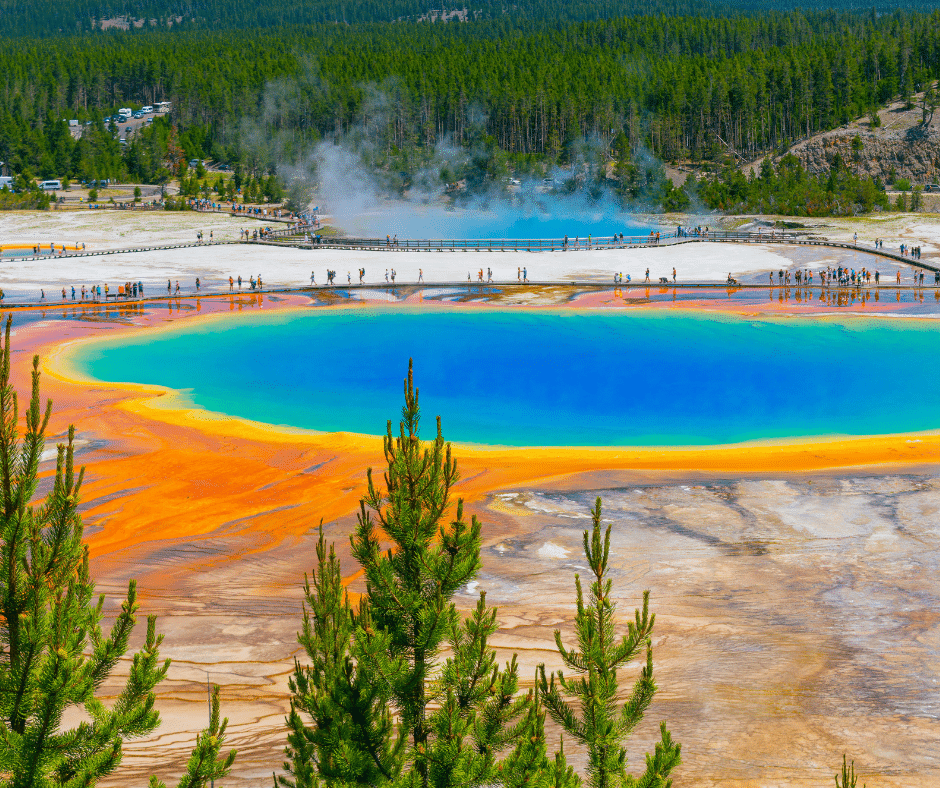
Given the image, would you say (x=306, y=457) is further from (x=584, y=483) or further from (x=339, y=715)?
(x=339, y=715)

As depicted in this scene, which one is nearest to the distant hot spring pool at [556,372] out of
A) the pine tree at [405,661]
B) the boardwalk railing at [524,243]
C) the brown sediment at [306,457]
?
the brown sediment at [306,457]

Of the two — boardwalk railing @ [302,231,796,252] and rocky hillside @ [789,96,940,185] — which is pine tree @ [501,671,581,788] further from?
rocky hillside @ [789,96,940,185]

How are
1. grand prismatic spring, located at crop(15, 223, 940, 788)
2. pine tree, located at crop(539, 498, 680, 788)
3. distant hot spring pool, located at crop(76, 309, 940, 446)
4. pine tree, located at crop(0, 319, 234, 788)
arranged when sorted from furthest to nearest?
1. distant hot spring pool, located at crop(76, 309, 940, 446)
2. grand prismatic spring, located at crop(15, 223, 940, 788)
3. pine tree, located at crop(539, 498, 680, 788)
4. pine tree, located at crop(0, 319, 234, 788)

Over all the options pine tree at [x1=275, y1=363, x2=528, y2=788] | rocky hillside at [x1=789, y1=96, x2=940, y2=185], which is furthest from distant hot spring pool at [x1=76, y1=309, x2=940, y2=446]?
rocky hillside at [x1=789, y1=96, x2=940, y2=185]

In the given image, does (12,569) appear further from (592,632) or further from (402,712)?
(592,632)

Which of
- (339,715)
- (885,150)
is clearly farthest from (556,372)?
(885,150)

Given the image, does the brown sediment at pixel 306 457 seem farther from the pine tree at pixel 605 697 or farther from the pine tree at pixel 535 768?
the pine tree at pixel 605 697
